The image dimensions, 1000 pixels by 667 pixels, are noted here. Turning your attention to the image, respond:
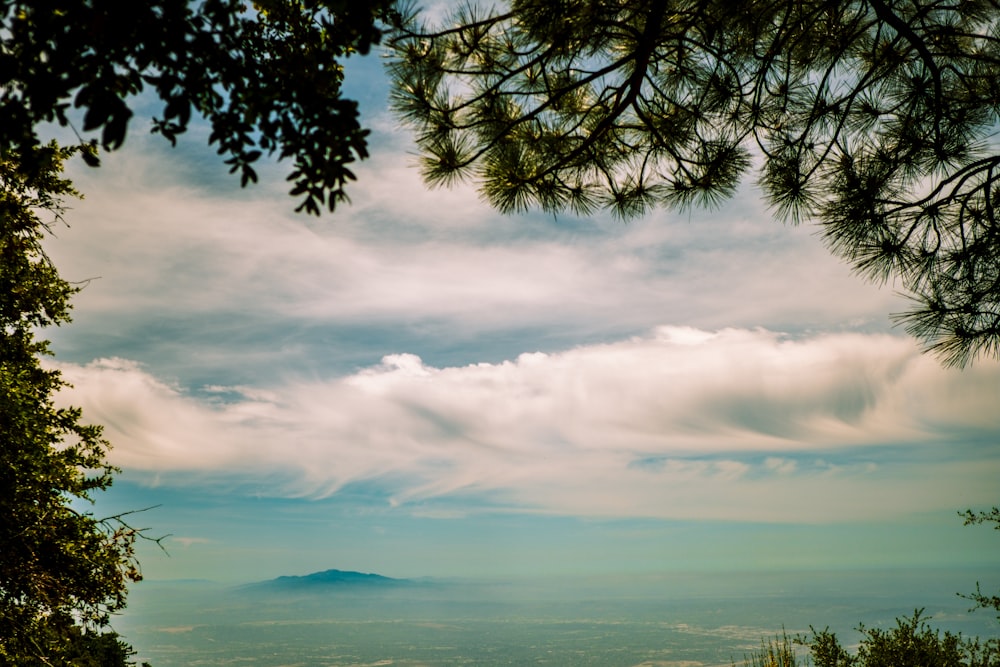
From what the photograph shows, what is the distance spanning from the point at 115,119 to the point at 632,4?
4.06 meters

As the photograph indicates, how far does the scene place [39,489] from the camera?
243 inches

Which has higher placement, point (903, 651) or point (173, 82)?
point (173, 82)

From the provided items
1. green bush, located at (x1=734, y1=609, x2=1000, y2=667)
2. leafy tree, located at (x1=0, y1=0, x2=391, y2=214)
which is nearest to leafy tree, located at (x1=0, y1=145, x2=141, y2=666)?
leafy tree, located at (x1=0, y1=0, x2=391, y2=214)

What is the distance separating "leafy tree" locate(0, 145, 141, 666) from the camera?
5992 millimetres

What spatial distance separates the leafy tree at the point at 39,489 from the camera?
5992 mm

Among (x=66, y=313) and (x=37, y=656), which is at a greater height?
(x=66, y=313)

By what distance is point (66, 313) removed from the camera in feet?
24.0

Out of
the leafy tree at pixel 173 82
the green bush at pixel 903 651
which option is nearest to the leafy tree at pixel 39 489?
the leafy tree at pixel 173 82

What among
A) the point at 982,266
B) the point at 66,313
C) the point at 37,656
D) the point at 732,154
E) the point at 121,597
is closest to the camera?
the point at 982,266

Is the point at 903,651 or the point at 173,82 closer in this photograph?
the point at 173,82

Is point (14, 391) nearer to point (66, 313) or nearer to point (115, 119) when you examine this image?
point (66, 313)

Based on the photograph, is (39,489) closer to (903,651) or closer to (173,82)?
(173,82)

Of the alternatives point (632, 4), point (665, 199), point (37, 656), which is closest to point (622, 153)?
point (665, 199)

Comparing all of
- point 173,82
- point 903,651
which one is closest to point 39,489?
point 173,82
